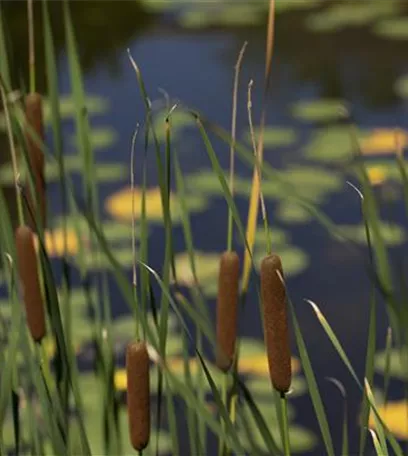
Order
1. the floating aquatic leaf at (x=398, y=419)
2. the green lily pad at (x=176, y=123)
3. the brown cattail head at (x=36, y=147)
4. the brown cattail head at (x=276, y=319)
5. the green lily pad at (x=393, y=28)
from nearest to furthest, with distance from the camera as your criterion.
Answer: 1. the brown cattail head at (x=276, y=319)
2. the brown cattail head at (x=36, y=147)
3. the floating aquatic leaf at (x=398, y=419)
4. the green lily pad at (x=176, y=123)
5. the green lily pad at (x=393, y=28)

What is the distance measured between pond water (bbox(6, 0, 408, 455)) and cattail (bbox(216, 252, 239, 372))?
90cm

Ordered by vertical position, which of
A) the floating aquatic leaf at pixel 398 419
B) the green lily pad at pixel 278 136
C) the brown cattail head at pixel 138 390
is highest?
the brown cattail head at pixel 138 390

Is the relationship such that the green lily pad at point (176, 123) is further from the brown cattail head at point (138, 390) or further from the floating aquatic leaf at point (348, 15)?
the brown cattail head at point (138, 390)

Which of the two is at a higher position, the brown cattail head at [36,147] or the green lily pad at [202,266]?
the brown cattail head at [36,147]

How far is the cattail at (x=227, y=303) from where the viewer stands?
0.65 metres

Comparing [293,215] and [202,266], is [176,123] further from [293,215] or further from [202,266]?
[202,266]

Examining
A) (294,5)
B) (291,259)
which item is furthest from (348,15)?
(291,259)

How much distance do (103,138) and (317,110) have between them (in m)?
0.45

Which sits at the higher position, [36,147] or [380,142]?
[36,147]

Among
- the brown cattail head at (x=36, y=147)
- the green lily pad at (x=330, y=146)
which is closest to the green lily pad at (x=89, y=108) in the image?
the green lily pad at (x=330, y=146)

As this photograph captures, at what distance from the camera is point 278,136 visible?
238cm

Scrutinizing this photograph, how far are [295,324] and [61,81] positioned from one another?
6.87 feet

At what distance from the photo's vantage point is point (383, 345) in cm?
172

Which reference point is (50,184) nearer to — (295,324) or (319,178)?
(319,178)
